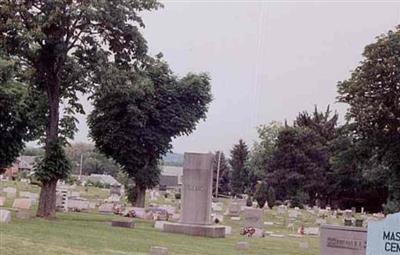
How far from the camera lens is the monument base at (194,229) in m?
22.6

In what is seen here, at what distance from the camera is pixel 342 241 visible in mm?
14102

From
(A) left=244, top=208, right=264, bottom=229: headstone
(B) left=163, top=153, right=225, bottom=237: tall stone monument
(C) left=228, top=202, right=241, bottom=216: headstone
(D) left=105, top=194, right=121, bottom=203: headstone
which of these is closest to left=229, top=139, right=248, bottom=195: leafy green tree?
(D) left=105, top=194, right=121, bottom=203: headstone

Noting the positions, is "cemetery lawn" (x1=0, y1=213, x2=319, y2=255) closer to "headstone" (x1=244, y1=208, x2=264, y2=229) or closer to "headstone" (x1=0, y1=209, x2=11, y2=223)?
"headstone" (x1=0, y1=209, x2=11, y2=223)

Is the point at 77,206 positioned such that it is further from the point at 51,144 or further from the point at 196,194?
the point at 196,194

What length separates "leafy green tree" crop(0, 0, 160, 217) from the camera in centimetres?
2227

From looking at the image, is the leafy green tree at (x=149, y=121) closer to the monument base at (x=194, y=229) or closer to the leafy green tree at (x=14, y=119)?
the leafy green tree at (x=14, y=119)

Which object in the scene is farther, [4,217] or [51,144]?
[51,144]

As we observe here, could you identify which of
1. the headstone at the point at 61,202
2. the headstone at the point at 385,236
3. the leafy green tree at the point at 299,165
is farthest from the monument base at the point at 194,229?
the leafy green tree at the point at 299,165

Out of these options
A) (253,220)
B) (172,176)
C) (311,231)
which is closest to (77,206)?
(253,220)

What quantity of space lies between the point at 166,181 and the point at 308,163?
55120mm

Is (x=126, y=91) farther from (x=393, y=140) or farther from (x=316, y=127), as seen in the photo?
(x=316, y=127)

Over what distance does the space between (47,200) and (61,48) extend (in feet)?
16.4

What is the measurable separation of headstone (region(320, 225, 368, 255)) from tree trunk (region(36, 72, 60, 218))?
1161 centimetres

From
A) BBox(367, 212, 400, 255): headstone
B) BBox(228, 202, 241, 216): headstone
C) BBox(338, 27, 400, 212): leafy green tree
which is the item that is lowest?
BBox(228, 202, 241, 216): headstone
